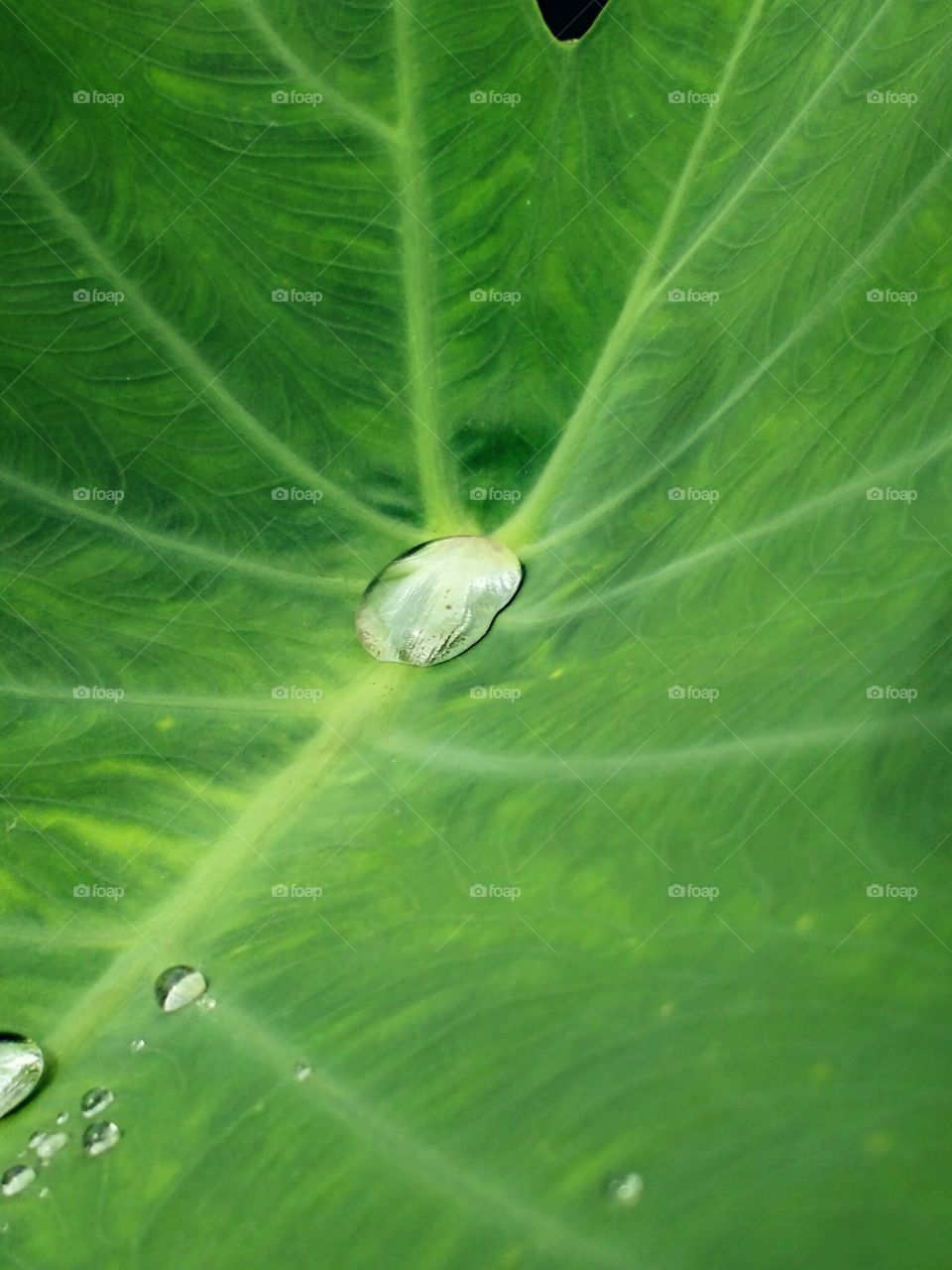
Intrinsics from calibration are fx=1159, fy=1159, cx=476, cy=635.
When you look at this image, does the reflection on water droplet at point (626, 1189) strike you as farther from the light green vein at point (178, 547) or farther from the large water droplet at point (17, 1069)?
the light green vein at point (178, 547)

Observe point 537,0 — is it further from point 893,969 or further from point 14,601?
point 893,969

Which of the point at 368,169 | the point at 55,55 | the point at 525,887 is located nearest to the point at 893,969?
the point at 525,887
